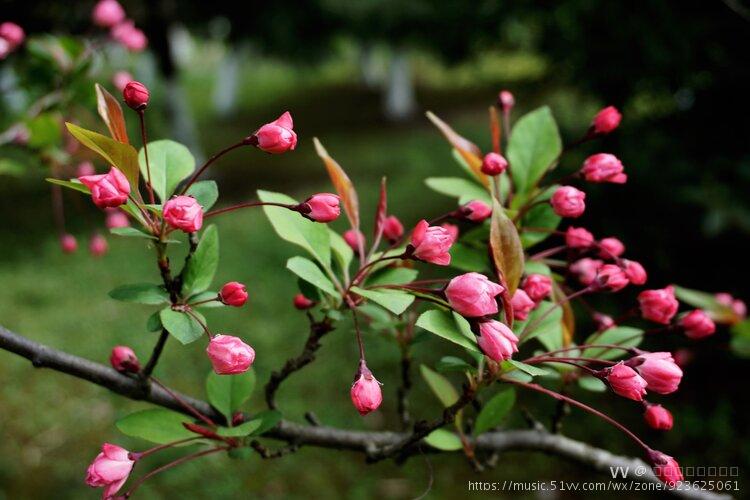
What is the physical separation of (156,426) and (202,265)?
0.60ft

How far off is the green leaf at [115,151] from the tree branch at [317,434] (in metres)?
0.19

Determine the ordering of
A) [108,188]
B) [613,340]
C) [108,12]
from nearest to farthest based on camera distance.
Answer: [108,188] < [613,340] < [108,12]

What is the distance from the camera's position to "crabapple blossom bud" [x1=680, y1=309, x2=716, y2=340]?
79cm

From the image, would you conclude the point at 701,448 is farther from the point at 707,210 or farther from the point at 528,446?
the point at 528,446

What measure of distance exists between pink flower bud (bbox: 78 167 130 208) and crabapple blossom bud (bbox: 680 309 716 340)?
0.64 metres

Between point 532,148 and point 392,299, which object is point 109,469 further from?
point 532,148

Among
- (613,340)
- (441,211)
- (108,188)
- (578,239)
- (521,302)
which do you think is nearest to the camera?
(108,188)

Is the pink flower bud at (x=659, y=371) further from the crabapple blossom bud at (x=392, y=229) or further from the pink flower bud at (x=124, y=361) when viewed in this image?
the pink flower bud at (x=124, y=361)

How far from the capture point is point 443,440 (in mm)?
835

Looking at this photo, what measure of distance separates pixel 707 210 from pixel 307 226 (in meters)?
2.44

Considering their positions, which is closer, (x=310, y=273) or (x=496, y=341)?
(x=496, y=341)

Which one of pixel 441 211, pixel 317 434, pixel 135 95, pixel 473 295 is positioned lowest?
pixel 441 211

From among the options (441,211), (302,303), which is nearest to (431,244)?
(302,303)

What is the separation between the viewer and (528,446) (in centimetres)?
93
